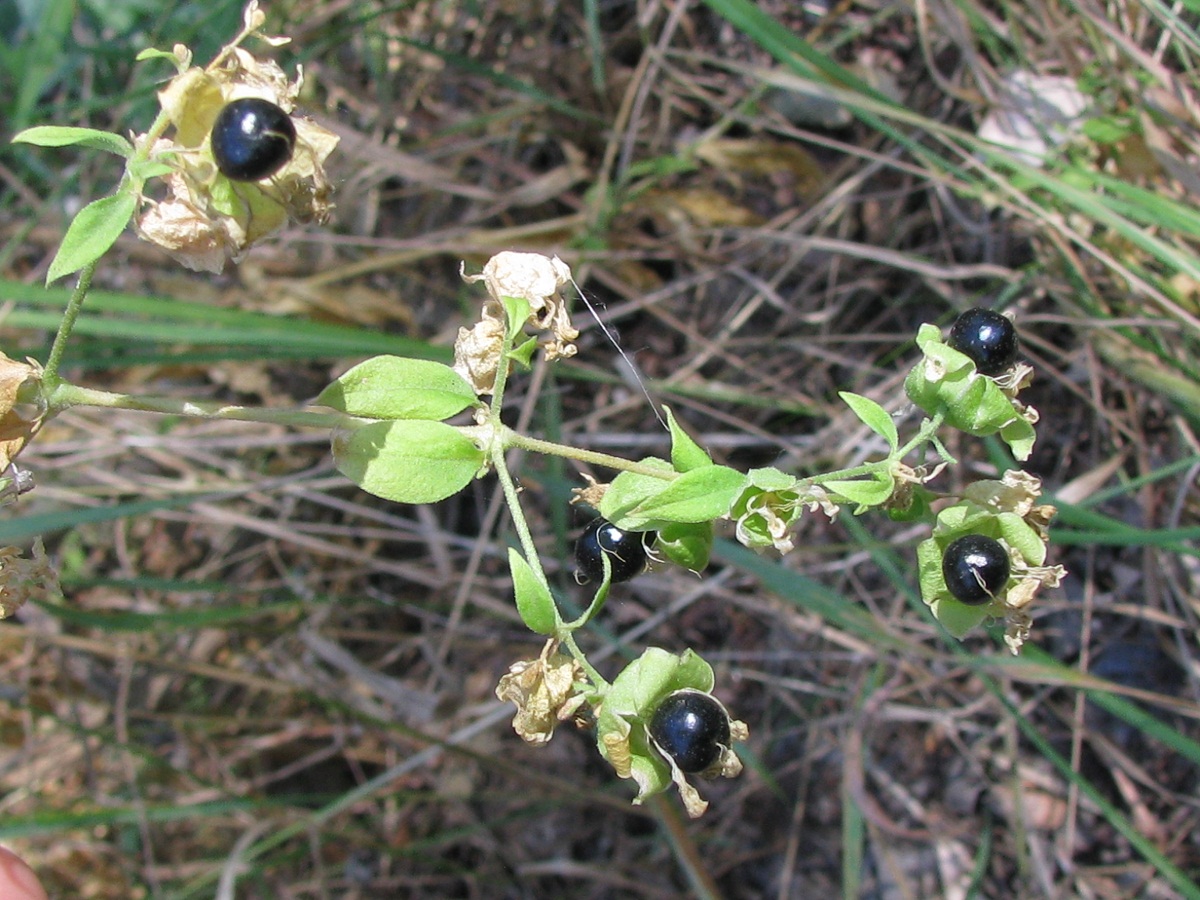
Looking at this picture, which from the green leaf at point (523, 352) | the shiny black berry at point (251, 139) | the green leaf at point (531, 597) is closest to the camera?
the shiny black berry at point (251, 139)

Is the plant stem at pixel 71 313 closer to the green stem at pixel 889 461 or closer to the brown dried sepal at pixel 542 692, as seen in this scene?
the brown dried sepal at pixel 542 692

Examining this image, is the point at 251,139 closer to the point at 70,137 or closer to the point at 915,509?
the point at 70,137

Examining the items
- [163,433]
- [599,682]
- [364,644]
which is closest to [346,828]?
[364,644]

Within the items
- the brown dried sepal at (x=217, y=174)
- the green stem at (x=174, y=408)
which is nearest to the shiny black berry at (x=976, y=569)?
the green stem at (x=174, y=408)

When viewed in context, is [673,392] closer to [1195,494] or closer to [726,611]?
[726,611]

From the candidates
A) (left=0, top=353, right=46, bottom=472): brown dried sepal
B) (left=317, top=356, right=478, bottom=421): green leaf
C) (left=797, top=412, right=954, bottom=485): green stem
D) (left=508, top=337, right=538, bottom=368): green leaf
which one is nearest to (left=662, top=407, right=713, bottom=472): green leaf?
(left=797, top=412, right=954, bottom=485): green stem

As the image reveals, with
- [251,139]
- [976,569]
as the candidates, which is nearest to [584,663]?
[976,569]

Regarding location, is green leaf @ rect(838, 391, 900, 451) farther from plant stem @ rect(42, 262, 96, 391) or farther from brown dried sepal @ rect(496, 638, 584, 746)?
plant stem @ rect(42, 262, 96, 391)
